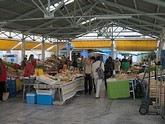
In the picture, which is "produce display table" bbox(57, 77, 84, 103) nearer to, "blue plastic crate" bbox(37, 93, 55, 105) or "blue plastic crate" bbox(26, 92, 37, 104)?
"blue plastic crate" bbox(37, 93, 55, 105)

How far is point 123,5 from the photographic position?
10.9 meters

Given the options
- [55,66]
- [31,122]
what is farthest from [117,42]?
[31,122]

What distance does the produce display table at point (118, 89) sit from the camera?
26.3 ft

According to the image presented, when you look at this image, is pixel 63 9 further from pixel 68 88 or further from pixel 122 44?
pixel 122 44

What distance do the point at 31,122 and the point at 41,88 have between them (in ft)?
7.09

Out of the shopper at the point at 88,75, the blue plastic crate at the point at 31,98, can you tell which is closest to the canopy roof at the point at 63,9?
the shopper at the point at 88,75

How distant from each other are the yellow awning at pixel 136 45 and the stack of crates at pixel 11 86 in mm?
14737

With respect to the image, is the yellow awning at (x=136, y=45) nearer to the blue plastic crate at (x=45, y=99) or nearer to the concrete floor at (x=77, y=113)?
the concrete floor at (x=77, y=113)

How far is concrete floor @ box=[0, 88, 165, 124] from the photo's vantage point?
527 cm

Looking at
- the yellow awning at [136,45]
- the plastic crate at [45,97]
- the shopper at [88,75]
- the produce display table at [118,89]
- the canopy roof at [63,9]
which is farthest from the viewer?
the yellow awning at [136,45]

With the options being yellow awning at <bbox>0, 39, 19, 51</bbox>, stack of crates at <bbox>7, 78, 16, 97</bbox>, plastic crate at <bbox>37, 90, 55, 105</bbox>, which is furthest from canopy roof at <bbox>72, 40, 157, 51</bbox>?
plastic crate at <bbox>37, 90, 55, 105</bbox>

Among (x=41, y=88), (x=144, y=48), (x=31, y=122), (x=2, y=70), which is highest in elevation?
(x=144, y=48)

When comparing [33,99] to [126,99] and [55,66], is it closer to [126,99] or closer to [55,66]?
[126,99]

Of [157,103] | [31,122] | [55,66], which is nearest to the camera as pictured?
[31,122]
